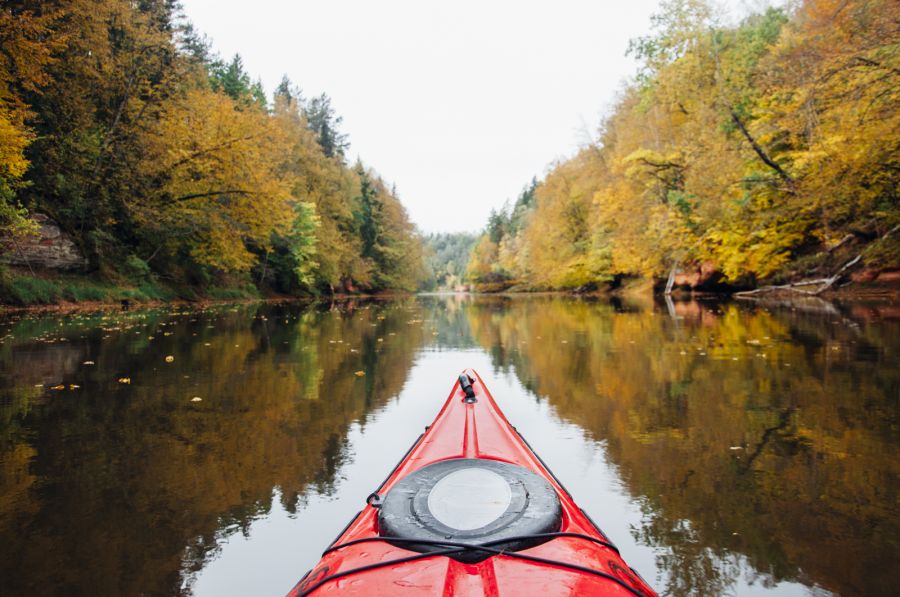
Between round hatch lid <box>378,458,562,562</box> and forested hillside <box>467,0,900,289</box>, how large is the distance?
12632mm

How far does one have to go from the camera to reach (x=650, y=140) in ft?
88.9

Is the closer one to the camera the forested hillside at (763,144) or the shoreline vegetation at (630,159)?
the forested hillside at (763,144)

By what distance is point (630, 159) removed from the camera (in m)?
21.7

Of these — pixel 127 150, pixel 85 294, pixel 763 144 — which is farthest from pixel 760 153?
pixel 85 294

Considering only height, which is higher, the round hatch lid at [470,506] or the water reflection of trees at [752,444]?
the round hatch lid at [470,506]

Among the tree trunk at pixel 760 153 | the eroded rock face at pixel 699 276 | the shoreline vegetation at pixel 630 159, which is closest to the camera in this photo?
the shoreline vegetation at pixel 630 159

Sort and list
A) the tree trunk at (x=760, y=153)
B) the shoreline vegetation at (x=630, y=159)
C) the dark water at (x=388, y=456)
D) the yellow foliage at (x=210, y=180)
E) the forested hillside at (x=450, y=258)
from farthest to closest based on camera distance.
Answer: the forested hillside at (x=450, y=258) < the yellow foliage at (x=210, y=180) < the tree trunk at (x=760, y=153) < the shoreline vegetation at (x=630, y=159) < the dark water at (x=388, y=456)

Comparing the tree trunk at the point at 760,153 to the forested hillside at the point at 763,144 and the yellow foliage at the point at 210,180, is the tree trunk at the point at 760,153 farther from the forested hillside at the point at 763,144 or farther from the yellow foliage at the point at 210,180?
the yellow foliage at the point at 210,180

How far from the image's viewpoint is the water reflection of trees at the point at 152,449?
233 centimetres

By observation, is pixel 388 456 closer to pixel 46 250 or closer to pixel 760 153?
pixel 46 250

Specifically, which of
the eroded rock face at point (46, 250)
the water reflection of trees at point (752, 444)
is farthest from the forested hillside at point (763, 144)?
the eroded rock face at point (46, 250)

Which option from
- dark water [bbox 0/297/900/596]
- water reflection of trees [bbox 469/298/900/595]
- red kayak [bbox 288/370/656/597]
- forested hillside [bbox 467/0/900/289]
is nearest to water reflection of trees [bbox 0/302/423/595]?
dark water [bbox 0/297/900/596]

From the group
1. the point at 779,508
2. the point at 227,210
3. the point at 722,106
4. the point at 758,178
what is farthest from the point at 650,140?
the point at 779,508

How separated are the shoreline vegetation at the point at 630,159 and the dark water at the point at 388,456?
7.65 meters
